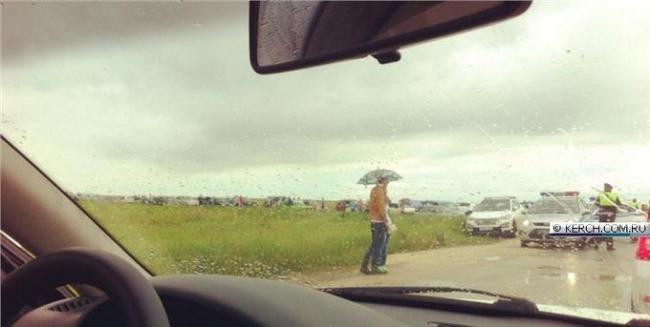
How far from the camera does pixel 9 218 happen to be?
12.5 feet

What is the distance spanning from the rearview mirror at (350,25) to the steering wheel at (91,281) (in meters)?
0.76

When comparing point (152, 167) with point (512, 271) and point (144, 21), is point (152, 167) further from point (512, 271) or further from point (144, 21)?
point (512, 271)

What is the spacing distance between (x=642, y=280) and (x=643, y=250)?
185 mm

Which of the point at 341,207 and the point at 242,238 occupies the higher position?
the point at 341,207

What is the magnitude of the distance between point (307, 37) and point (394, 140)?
75.9 inches

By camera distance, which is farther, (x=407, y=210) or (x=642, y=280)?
(x=407, y=210)

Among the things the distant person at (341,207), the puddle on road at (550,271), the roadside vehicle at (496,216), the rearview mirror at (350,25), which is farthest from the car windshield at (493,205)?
the rearview mirror at (350,25)

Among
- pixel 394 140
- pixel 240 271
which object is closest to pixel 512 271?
pixel 394 140

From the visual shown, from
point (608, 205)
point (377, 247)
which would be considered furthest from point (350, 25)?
point (377, 247)

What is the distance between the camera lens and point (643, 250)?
3.18m

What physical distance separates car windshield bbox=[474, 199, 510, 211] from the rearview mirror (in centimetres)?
153

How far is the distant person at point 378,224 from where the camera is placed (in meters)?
4.03

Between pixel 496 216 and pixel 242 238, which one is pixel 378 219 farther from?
pixel 242 238

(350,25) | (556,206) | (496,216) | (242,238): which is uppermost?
(350,25)
